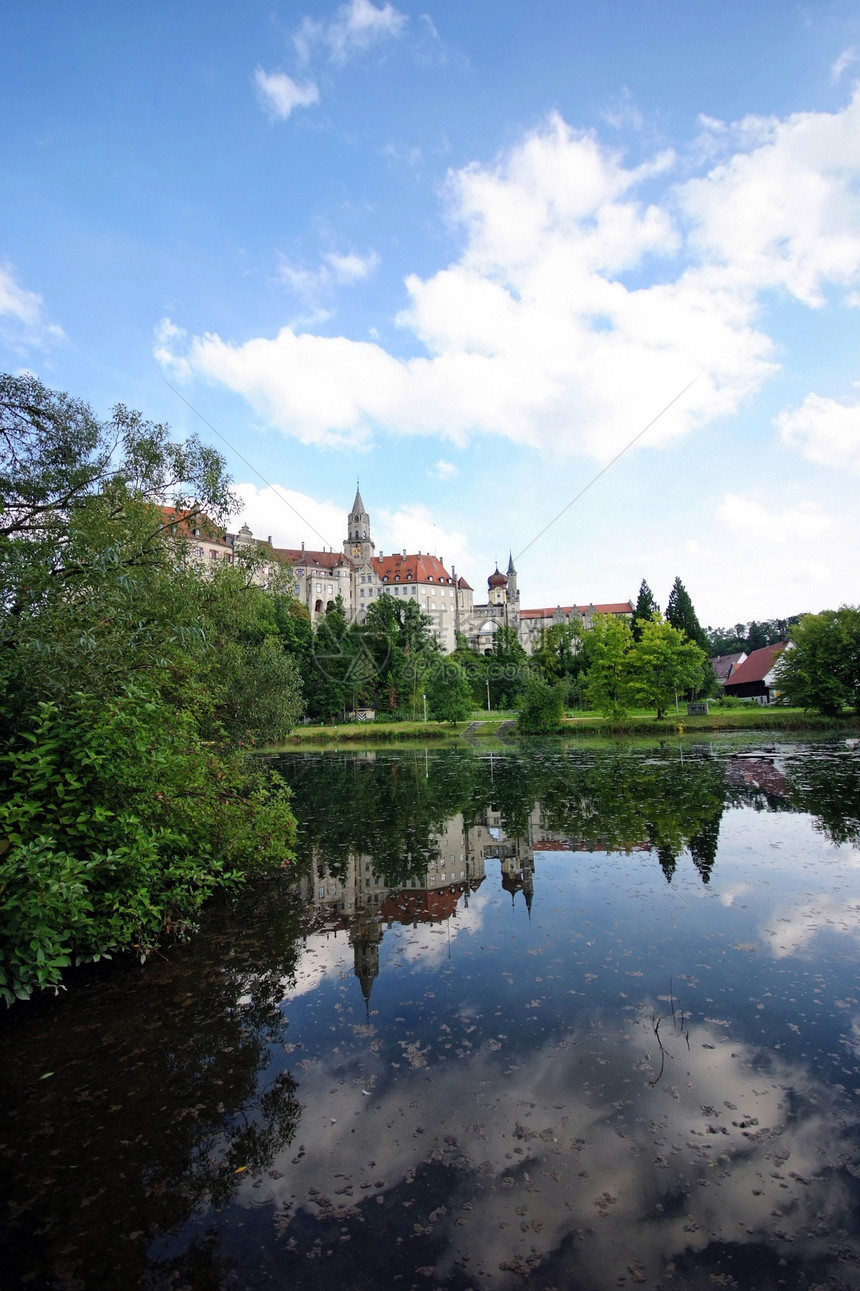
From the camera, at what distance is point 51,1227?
437 cm

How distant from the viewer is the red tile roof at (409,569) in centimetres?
12988

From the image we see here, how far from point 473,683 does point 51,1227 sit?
75.4 meters

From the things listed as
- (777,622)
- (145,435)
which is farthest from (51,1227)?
(777,622)

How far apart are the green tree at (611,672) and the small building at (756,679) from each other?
79.5 feet

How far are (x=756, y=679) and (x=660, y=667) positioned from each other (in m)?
29.9

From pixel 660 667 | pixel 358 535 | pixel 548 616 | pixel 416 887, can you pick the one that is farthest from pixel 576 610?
pixel 416 887

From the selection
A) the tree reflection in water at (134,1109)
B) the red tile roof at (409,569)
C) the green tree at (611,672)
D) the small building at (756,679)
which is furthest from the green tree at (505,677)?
the tree reflection in water at (134,1109)

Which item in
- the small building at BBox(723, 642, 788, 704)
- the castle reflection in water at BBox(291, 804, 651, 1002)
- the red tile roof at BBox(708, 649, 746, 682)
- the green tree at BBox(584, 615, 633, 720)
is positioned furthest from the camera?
the red tile roof at BBox(708, 649, 746, 682)

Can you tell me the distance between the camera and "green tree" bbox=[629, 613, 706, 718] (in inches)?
2154

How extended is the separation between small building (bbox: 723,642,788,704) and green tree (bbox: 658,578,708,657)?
221 inches

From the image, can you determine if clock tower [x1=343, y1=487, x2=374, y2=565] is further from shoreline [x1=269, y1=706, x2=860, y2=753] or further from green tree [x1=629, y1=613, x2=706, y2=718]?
green tree [x1=629, y1=613, x2=706, y2=718]

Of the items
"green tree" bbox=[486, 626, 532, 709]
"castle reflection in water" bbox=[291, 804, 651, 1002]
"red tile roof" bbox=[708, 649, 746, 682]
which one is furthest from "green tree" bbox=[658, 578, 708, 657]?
"castle reflection in water" bbox=[291, 804, 651, 1002]

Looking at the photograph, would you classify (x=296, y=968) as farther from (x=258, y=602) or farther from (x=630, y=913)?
(x=258, y=602)

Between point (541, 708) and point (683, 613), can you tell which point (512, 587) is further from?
point (541, 708)
